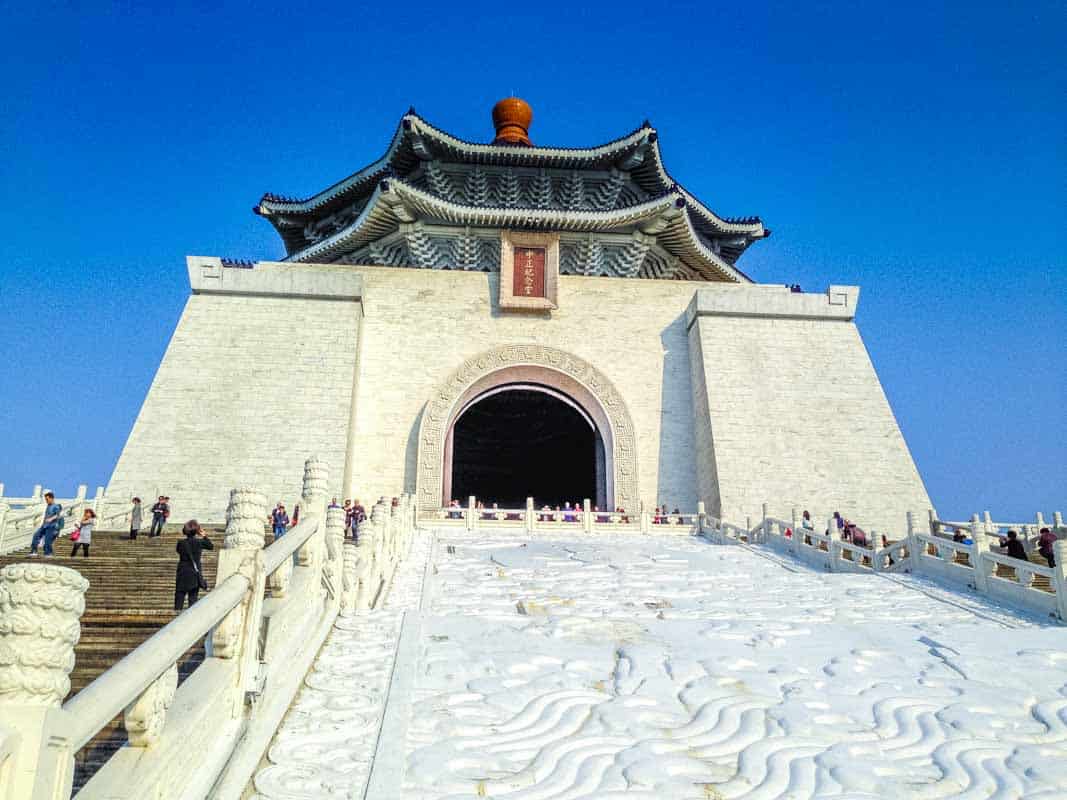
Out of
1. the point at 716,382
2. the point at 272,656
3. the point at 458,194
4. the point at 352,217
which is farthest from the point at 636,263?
the point at 272,656

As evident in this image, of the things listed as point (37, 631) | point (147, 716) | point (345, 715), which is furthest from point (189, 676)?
point (37, 631)

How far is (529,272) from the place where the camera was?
58.9ft

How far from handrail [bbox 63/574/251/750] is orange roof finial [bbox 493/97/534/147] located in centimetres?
2124

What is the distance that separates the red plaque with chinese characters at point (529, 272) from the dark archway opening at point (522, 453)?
649 centimetres

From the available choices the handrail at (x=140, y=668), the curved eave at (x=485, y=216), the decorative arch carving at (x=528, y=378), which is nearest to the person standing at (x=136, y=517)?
the decorative arch carving at (x=528, y=378)

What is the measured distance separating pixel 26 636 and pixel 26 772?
298 millimetres

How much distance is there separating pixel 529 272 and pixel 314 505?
13546 millimetres

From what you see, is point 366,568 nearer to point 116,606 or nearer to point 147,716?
point 116,606

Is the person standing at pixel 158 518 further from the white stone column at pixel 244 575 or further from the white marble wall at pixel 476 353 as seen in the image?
the white stone column at pixel 244 575

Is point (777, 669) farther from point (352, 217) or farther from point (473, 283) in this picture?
point (352, 217)

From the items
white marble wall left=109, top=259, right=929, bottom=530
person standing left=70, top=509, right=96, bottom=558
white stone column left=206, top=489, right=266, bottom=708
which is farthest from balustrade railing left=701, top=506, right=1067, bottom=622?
person standing left=70, top=509, right=96, bottom=558

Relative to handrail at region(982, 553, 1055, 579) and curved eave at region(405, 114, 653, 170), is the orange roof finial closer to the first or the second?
curved eave at region(405, 114, 653, 170)

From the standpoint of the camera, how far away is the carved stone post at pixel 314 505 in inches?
196

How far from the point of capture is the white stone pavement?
10.8ft
